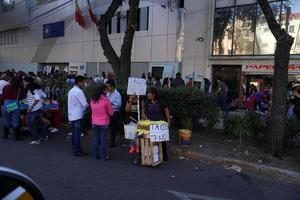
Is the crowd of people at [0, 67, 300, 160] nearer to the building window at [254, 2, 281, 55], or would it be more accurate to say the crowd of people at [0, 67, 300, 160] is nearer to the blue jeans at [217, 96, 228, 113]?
the blue jeans at [217, 96, 228, 113]

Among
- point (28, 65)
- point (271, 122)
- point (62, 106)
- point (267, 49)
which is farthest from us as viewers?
point (28, 65)

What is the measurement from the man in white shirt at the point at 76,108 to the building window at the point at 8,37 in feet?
118

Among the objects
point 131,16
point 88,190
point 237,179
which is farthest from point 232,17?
point 88,190

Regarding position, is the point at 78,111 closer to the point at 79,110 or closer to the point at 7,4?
the point at 79,110

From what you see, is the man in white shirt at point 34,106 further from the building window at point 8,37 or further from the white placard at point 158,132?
the building window at point 8,37

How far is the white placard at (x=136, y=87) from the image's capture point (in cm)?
895

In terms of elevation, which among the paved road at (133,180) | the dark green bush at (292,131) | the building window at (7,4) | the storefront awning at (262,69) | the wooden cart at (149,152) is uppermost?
the building window at (7,4)

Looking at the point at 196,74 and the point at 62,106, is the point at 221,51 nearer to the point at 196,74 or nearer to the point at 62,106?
the point at 196,74

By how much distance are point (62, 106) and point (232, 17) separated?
451 inches

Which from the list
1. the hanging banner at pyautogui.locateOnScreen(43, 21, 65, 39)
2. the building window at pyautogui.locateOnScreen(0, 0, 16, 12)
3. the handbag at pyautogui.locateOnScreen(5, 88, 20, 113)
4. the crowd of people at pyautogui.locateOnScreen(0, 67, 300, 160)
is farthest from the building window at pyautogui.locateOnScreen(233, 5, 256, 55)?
the building window at pyautogui.locateOnScreen(0, 0, 16, 12)

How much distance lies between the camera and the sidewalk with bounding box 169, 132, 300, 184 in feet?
24.4

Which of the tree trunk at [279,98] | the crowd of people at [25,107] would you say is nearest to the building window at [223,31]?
the crowd of people at [25,107]

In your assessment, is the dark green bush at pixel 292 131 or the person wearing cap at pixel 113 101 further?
the person wearing cap at pixel 113 101

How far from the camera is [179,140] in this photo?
30.4 ft
